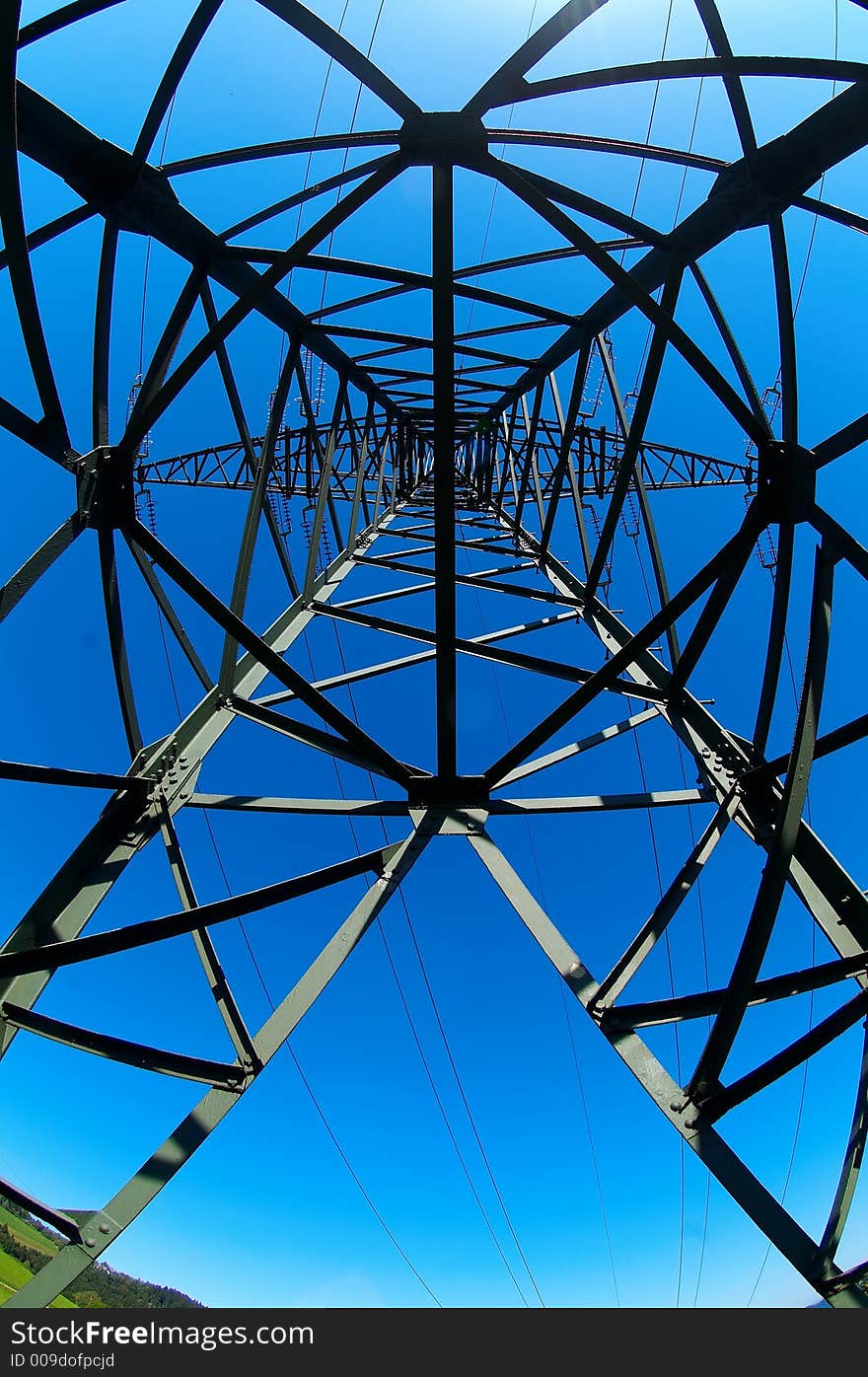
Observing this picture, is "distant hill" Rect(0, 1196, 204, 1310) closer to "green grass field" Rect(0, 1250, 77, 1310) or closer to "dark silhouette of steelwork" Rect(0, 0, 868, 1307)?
"green grass field" Rect(0, 1250, 77, 1310)

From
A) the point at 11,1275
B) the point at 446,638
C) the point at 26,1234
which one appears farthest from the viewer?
the point at 26,1234

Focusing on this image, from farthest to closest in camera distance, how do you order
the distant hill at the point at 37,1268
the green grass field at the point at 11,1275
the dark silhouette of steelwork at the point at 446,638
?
the distant hill at the point at 37,1268 → the green grass field at the point at 11,1275 → the dark silhouette of steelwork at the point at 446,638

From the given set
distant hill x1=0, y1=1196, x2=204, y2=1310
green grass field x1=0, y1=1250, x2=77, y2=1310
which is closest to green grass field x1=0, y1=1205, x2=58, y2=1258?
distant hill x1=0, y1=1196, x2=204, y2=1310

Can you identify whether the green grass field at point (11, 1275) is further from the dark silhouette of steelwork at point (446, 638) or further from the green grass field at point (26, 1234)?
the dark silhouette of steelwork at point (446, 638)

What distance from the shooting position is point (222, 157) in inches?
221

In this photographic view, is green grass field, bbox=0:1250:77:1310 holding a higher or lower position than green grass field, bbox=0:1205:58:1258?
lower

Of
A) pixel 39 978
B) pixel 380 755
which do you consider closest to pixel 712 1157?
pixel 380 755

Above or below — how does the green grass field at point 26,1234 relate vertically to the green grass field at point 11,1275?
above

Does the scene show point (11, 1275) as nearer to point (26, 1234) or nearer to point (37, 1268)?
point (37, 1268)

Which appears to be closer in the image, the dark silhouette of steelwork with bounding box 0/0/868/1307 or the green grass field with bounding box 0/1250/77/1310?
the dark silhouette of steelwork with bounding box 0/0/868/1307

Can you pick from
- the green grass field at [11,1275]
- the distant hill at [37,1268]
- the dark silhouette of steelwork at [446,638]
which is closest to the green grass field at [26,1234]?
the distant hill at [37,1268]

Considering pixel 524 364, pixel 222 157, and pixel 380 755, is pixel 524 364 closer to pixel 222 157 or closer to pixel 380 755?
pixel 222 157

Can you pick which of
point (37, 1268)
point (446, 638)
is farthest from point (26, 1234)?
point (446, 638)

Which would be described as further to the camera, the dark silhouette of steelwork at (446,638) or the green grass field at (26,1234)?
the green grass field at (26,1234)
